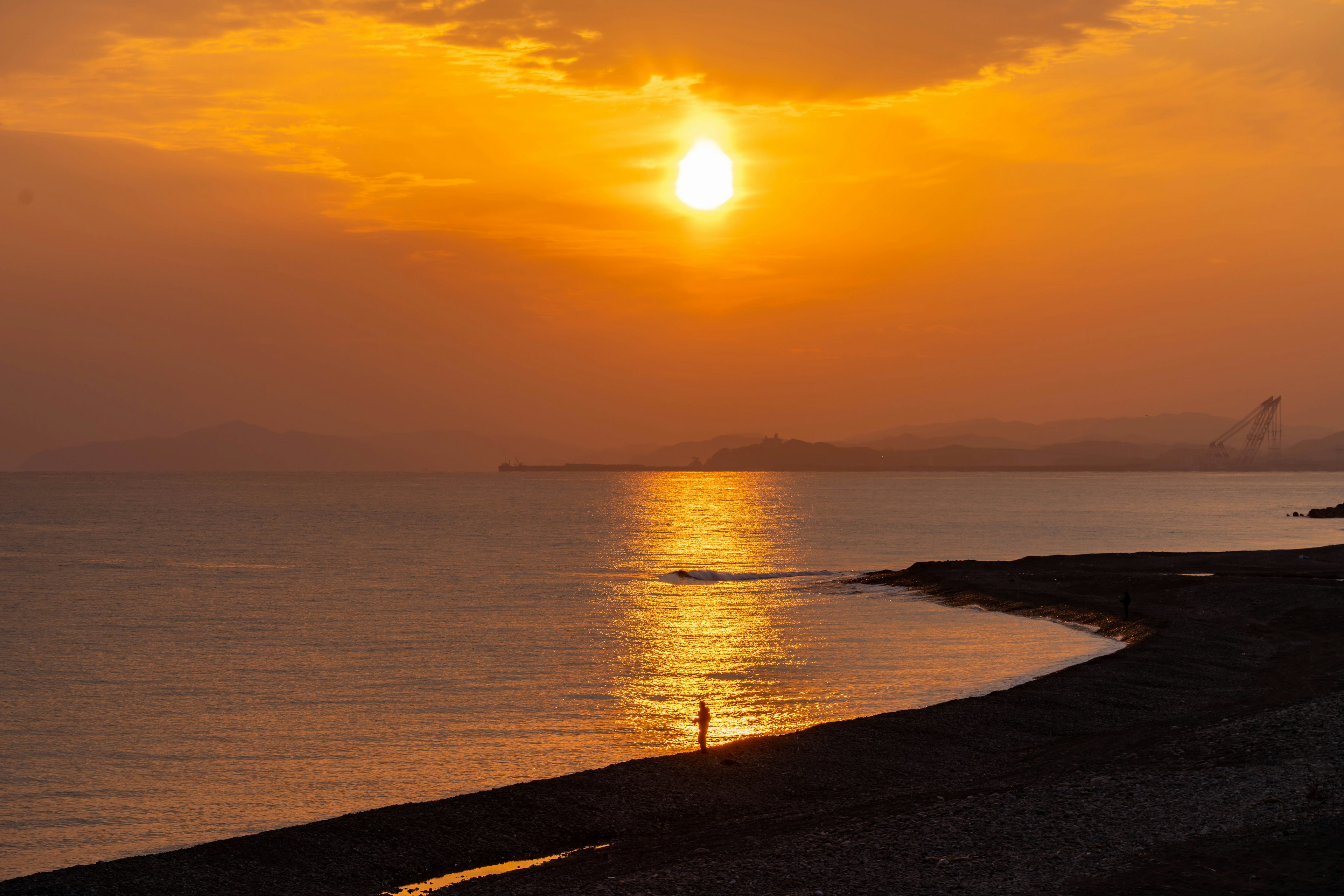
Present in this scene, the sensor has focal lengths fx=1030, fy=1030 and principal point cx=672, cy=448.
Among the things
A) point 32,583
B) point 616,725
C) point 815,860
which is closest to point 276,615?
point 32,583

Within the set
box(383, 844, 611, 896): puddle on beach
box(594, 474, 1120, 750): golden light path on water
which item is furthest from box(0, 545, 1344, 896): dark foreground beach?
box(594, 474, 1120, 750): golden light path on water

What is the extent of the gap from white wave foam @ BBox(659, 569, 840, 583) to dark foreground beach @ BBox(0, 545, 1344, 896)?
52.6 m

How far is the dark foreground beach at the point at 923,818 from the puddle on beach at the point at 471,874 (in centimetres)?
25

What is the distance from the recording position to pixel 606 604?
6919 centimetres

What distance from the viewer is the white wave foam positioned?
86.5 meters

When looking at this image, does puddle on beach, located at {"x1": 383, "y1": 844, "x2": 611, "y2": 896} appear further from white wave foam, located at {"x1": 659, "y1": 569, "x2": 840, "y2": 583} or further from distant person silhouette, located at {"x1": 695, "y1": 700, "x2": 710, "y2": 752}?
white wave foam, located at {"x1": 659, "y1": 569, "x2": 840, "y2": 583}

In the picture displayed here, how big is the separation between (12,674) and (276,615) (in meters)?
21.2

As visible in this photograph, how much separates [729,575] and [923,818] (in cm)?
6937

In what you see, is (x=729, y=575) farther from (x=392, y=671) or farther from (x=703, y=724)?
(x=703, y=724)

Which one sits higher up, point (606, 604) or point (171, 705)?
point (606, 604)

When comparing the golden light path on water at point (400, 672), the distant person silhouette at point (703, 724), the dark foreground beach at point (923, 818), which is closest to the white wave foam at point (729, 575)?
the golden light path on water at point (400, 672)

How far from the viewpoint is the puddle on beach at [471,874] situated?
18.6m

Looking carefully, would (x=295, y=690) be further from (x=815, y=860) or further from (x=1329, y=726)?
(x=1329, y=726)

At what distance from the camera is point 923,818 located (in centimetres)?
1938
